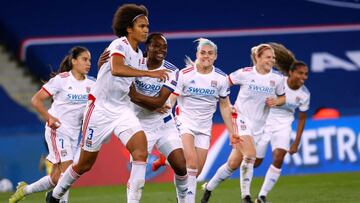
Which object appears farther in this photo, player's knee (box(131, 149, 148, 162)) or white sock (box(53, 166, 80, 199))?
white sock (box(53, 166, 80, 199))

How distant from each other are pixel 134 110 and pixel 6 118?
12.9 metres

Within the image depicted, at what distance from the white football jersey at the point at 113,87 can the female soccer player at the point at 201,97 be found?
2.42 meters

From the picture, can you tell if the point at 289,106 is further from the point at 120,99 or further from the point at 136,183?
the point at 136,183

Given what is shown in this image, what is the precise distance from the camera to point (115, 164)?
758 inches

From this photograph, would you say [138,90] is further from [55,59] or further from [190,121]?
[55,59]

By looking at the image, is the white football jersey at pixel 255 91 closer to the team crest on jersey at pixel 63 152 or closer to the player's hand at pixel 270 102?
the player's hand at pixel 270 102

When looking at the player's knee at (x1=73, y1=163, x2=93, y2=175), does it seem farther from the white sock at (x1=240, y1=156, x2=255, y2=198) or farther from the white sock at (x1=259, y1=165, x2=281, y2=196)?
the white sock at (x1=259, y1=165, x2=281, y2=196)

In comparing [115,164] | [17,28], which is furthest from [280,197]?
[17,28]

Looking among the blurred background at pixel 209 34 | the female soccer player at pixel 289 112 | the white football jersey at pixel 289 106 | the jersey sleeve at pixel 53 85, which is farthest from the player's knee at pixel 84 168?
the blurred background at pixel 209 34

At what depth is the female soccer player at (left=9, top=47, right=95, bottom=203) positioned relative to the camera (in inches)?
502

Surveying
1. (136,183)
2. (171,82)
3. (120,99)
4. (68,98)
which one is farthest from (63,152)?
(136,183)

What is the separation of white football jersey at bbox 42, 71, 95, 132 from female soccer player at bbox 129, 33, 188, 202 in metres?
2.13

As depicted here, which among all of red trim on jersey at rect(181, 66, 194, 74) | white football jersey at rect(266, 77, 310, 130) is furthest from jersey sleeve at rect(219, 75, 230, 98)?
white football jersey at rect(266, 77, 310, 130)

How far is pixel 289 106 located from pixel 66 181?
549cm
